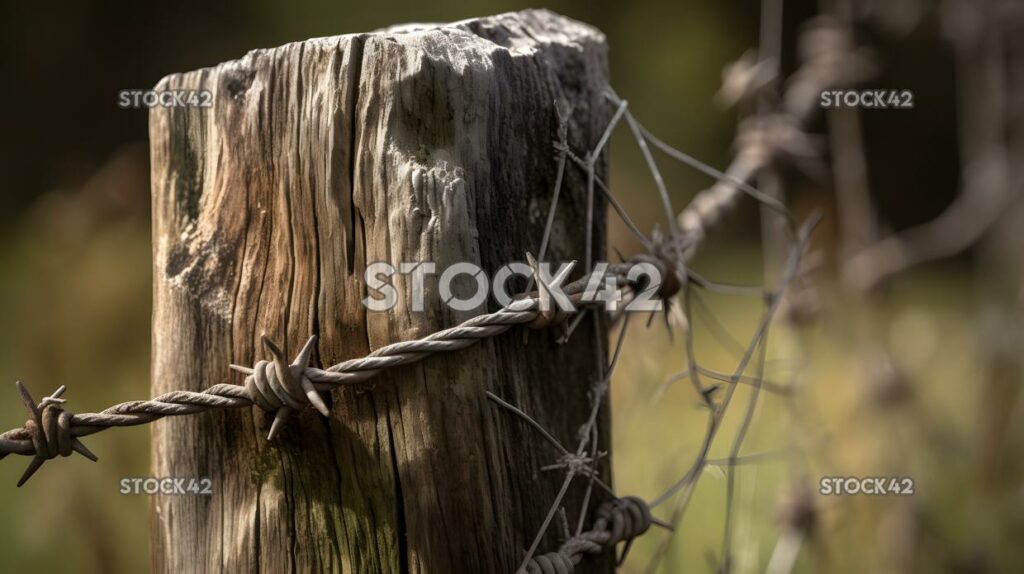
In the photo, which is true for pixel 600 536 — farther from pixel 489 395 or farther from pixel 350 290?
pixel 350 290

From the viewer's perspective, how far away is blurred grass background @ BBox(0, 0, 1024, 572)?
103 inches

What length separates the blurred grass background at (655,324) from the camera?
2.62 metres

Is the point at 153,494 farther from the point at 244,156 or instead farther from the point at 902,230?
the point at 902,230

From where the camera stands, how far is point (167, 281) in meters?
1.09

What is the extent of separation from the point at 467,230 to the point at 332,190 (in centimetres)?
15

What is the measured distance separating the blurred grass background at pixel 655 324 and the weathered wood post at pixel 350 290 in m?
0.82

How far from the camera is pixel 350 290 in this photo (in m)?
0.98

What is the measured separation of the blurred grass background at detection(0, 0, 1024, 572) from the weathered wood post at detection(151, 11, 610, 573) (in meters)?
0.82

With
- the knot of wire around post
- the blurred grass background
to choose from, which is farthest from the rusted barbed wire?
the blurred grass background

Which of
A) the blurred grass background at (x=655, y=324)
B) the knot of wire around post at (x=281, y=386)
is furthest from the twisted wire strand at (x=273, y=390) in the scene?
the blurred grass background at (x=655, y=324)

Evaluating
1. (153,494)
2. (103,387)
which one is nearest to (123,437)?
(103,387)

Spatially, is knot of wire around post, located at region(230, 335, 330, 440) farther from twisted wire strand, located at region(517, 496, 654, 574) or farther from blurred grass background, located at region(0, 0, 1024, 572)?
blurred grass background, located at region(0, 0, 1024, 572)

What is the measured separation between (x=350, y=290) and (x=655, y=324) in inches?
54.0

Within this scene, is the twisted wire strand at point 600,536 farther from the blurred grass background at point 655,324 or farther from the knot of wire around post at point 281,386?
the blurred grass background at point 655,324
